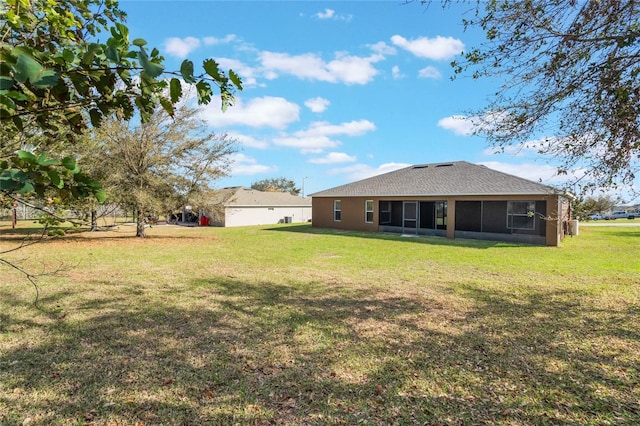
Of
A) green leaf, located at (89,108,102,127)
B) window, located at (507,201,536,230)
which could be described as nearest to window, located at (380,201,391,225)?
window, located at (507,201,536,230)

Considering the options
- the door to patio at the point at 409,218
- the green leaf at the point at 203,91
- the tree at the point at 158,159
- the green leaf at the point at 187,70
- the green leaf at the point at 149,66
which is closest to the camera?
the green leaf at the point at 149,66

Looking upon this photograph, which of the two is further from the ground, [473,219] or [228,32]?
[228,32]

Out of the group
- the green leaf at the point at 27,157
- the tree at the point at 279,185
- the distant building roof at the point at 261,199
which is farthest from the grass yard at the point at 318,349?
the tree at the point at 279,185

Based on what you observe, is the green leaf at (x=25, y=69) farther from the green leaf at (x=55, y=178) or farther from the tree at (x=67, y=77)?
the green leaf at (x=55, y=178)

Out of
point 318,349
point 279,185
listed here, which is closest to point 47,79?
point 318,349

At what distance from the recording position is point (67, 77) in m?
1.58

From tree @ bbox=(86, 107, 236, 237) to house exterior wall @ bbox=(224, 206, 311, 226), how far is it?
441 inches

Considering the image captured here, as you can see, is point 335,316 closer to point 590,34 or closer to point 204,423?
point 204,423

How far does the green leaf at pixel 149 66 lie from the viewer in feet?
4.21

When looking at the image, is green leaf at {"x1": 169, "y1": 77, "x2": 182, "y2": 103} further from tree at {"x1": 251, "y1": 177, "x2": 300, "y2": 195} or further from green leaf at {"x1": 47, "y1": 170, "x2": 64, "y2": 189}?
tree at {"x1": 251, "y1": 177, "x2": 300, "y2": 195}

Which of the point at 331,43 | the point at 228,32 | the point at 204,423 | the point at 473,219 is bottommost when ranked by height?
the point at 204,423

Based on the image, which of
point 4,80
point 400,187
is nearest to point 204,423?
point 4,80

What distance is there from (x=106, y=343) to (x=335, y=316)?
320 cm

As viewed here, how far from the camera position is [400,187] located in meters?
21.4
